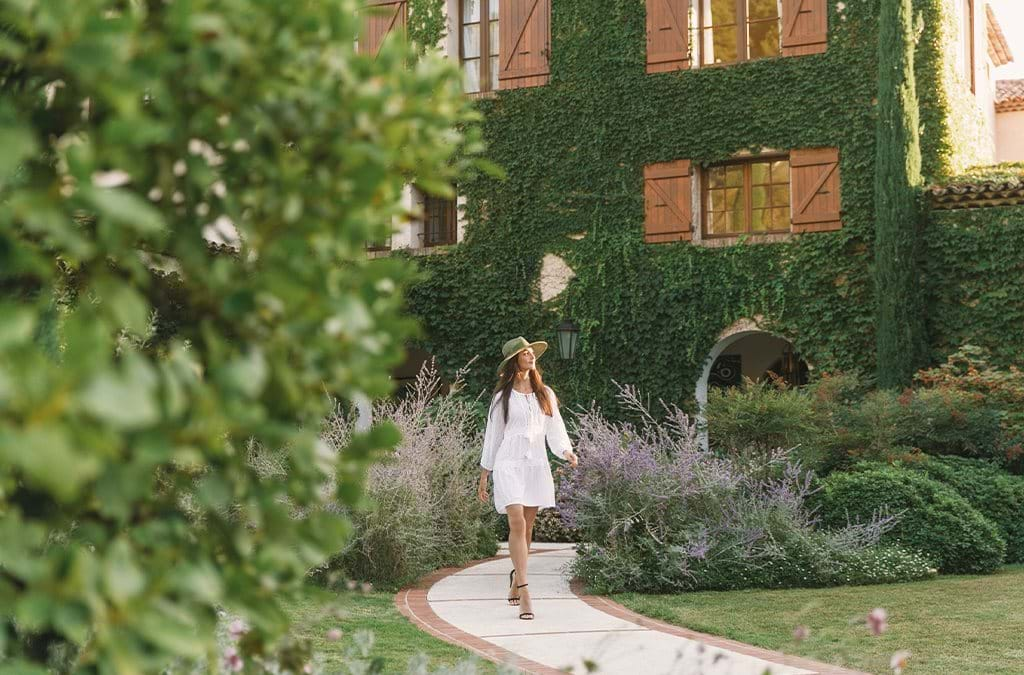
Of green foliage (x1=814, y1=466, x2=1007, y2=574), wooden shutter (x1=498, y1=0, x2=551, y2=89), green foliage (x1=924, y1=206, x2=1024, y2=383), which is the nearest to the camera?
green foliage (x1=814, y1=466, x2=1007, y2=574)

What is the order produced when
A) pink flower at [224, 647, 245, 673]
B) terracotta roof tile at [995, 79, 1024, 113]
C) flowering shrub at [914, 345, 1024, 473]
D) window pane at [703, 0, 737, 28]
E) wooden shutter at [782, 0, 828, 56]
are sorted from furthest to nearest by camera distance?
1. terracotta roof tile at [995, 79, 1024, 113]
2. window pane at [703, 0, 737, 28]
3. wooden shutter at [782, 0, 828, 56]
4. flowering shrub at [914, 345, 1024, 473]
5. pink flower at [224, 647, 245, 673]

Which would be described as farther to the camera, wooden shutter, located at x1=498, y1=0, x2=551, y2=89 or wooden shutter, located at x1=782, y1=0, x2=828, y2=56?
wooden shutter, located at x1=498, y1=0, x2=551, y2=89

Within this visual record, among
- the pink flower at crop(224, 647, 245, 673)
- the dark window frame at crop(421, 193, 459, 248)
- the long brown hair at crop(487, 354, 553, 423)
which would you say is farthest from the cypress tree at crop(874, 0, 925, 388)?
the pink flower at crop(224, 647, 245, 673)

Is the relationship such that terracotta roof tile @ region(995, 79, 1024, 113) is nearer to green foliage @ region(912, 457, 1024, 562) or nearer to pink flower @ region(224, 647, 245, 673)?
green foliage @ region(912, 457, 1024, 562)

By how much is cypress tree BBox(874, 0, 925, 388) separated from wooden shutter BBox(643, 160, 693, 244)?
2626 millimetres

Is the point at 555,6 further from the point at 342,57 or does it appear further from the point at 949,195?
the point at 342,57

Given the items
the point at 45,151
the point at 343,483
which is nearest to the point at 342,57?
the point at 45,151

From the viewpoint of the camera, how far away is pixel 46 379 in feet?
3.70

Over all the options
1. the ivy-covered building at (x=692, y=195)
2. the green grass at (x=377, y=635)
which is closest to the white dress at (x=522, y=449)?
the green grass at (x=377, y=635)

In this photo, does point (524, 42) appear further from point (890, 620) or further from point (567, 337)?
point (890, 620)

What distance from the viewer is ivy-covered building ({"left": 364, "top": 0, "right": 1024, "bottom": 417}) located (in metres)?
14.6

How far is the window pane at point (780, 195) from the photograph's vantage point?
15625 millimetres

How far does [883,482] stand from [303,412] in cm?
874

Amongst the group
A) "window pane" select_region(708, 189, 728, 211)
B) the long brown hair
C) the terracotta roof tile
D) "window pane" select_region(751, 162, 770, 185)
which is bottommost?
the long brown hair
